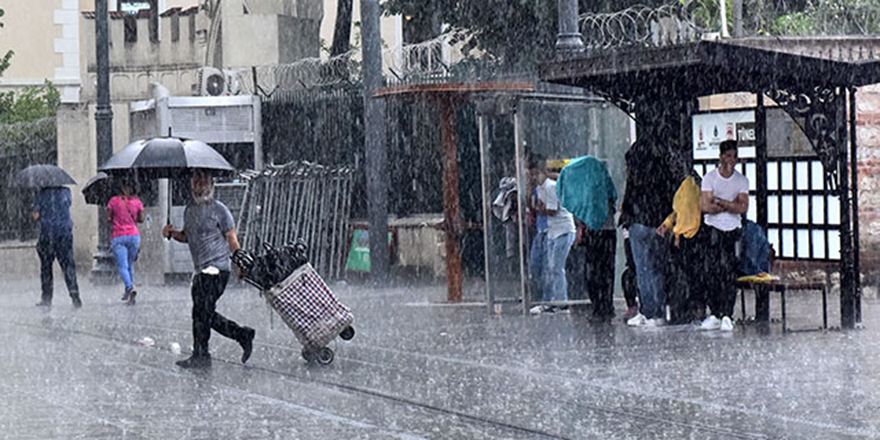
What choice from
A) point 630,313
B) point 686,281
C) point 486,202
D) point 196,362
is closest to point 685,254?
point 686,281

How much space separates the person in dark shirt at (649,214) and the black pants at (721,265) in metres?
0.51

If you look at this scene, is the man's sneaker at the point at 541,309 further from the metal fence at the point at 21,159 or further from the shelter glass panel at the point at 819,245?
the metal fence at the point at 21,159

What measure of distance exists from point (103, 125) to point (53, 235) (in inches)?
242

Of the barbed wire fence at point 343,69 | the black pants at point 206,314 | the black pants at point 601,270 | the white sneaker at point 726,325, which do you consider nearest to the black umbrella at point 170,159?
the black pants at point 206,314

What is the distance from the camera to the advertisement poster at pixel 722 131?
61.2 ft

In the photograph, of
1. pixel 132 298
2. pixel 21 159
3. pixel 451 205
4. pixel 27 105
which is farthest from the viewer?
pixel 27 105

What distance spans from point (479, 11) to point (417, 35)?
10.1 meters

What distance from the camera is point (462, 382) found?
1165 cm

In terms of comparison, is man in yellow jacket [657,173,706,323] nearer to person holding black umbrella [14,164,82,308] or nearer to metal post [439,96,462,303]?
metal post [439,96,462,303]

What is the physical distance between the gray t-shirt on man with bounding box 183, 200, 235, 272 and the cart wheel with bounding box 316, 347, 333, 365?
39.4 inches

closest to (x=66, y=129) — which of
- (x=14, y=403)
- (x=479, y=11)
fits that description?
(x=479, y=11)

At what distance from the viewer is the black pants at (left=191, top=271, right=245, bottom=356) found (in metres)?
13.0

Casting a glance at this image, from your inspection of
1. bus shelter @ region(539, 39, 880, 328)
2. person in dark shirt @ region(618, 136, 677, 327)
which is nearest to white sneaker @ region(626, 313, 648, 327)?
person in dark shirt @ region(618, 136, 677, 327)

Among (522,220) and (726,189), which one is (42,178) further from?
(726,189)
